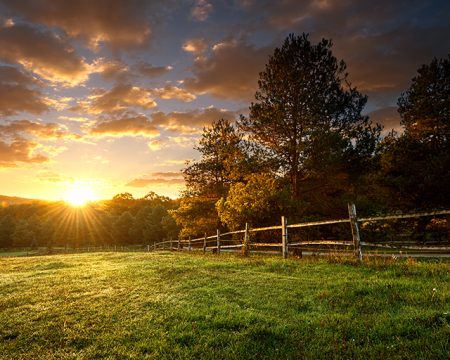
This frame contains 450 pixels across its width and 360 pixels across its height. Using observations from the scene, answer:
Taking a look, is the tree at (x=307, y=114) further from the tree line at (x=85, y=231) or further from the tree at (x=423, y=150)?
the tree line at (x=85, y=231)

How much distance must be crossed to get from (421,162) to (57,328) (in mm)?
22614

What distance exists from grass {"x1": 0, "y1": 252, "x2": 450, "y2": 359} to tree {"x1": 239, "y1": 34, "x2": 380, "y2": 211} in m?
13.0

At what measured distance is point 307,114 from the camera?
21.5 m

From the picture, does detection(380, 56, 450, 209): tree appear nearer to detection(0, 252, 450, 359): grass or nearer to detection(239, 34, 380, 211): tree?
detection(239, 34, 380, 211): tree

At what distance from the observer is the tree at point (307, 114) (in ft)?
71.6

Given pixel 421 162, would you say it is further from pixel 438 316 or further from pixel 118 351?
pixel 118 351

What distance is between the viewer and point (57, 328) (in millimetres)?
6441

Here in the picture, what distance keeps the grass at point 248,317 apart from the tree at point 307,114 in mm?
13042

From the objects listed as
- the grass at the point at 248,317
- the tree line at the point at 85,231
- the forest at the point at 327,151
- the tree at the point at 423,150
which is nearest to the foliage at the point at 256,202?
the forest at the point at 327,151

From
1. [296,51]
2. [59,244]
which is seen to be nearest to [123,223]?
[59,244]

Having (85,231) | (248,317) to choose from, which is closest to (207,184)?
(248,317)

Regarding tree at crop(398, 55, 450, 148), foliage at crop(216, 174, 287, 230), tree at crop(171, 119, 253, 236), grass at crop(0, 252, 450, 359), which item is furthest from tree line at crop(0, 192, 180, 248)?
grass at crop(0, 252, 450, 359)

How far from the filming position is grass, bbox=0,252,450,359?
4.77 m

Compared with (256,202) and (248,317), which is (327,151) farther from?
(248,317)
